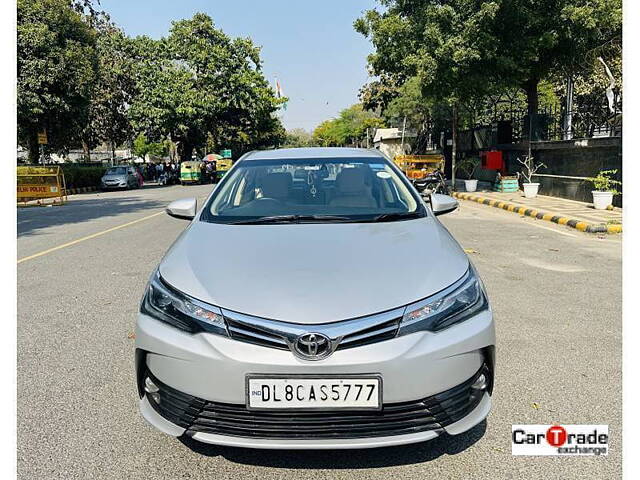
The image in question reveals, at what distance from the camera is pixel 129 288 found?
6234mm

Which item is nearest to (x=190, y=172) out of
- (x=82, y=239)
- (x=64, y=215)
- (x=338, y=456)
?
(x=64, y=215)

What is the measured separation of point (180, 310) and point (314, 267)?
0.64 m

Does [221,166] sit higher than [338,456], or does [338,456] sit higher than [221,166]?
[221,166]

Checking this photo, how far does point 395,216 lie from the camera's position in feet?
11.8

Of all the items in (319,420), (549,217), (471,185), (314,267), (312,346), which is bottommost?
(319,420)

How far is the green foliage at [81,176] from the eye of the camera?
27.1 m

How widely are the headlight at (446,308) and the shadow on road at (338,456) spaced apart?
27.1 inches

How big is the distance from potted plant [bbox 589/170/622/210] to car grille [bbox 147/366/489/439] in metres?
12.6

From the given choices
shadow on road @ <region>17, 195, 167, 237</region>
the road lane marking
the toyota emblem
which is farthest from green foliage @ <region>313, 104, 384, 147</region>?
the toyota emblem

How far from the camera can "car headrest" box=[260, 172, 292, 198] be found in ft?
13.0

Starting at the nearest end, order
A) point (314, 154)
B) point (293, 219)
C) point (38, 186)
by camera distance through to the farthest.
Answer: point (293, 219)
point (314, 154)
point (38, 186)

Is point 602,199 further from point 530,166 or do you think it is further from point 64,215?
point 64,215
